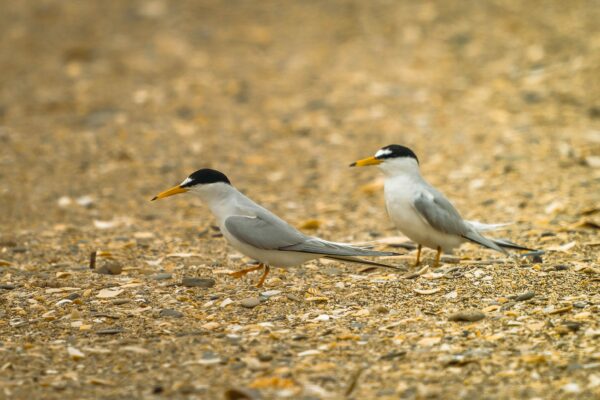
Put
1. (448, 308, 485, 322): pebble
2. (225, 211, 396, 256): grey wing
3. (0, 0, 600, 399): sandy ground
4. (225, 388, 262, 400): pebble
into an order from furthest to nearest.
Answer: (225, 211, 396, 256): grey wing
(448, 308, 485, 322): pebble
(0, 0, 600, 399): sandy ground
(225, 388, 262, 400): pebble

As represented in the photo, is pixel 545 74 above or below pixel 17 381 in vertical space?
above

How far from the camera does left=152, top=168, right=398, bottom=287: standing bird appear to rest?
5055 millimetres

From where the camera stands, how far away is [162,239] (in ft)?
21.7

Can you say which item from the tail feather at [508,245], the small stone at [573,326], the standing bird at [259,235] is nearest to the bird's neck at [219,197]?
the standing bird at [259,235]

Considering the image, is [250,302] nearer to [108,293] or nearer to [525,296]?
[108,293]

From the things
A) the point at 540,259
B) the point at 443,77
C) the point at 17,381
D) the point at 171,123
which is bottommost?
the point at 17,381

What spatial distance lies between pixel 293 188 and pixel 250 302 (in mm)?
3470

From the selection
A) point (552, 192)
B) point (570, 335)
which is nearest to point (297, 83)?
point (552, 192)

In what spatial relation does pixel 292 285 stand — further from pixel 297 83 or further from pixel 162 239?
pixel 297 83

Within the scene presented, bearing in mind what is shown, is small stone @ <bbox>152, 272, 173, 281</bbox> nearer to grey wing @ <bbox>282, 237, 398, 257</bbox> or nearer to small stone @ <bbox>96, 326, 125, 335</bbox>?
grey wing @ <bbox>282, 237, 398, 257</bbox>

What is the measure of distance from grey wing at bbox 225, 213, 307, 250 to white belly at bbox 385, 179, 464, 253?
0.71 meters

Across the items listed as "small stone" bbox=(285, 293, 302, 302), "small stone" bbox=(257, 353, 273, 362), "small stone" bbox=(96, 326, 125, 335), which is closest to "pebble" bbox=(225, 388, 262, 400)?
"small stone" bbox=(257, 353, 273, 362)

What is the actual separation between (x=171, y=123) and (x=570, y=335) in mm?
6730

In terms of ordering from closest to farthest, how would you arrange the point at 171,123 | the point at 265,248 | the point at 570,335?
the point at 570,335, the point at 265,248, the point at 171,123
